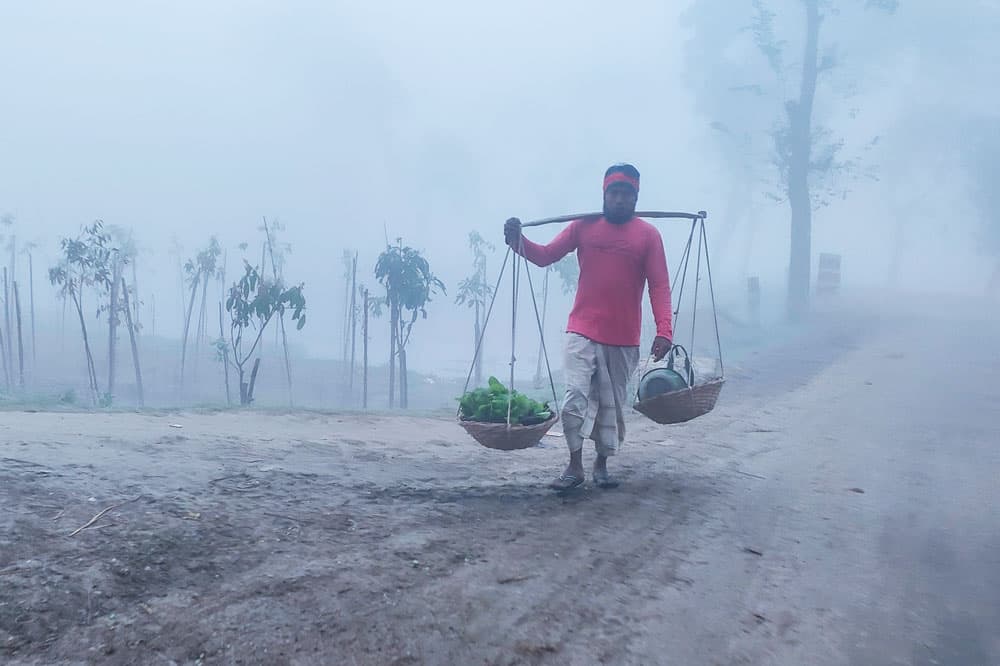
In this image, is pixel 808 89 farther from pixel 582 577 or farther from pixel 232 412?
pixel 582 577

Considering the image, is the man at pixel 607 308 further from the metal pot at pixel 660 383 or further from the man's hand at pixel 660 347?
the metal pot at pixel 660 383

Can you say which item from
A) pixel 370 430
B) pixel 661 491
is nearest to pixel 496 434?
pixel 661 491

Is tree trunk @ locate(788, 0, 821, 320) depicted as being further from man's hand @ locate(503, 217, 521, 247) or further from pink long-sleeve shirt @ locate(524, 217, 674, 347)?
man's hand @ locate(503, 217, 521, 247)

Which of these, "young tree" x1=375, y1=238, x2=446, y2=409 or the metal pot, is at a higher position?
"young tree" x1=375, y1=238, x2=446, y2=409

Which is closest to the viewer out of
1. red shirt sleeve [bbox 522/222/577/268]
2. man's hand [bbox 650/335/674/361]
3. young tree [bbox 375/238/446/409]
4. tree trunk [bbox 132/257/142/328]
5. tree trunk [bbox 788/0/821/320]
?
man's hand [bbox 650/335/674/361]

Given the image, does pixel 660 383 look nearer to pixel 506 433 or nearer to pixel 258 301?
pixel 506 433

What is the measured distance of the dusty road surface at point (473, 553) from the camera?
111 inches

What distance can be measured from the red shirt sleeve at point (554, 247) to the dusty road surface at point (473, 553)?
148 centimetres

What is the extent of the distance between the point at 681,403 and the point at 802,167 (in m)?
22.0

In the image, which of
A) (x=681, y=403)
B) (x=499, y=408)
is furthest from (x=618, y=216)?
(x=499, y=408)

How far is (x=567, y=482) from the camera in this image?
16.5 feet

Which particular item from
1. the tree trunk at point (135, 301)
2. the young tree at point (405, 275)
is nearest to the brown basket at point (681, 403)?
the young tree at point (405, 275)

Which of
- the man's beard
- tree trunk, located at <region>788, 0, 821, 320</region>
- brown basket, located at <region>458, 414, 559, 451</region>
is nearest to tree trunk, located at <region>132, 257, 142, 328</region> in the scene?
tree trunk, located at <region>788, 0, 821, 320</region>

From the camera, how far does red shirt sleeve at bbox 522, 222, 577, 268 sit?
5.16 m
